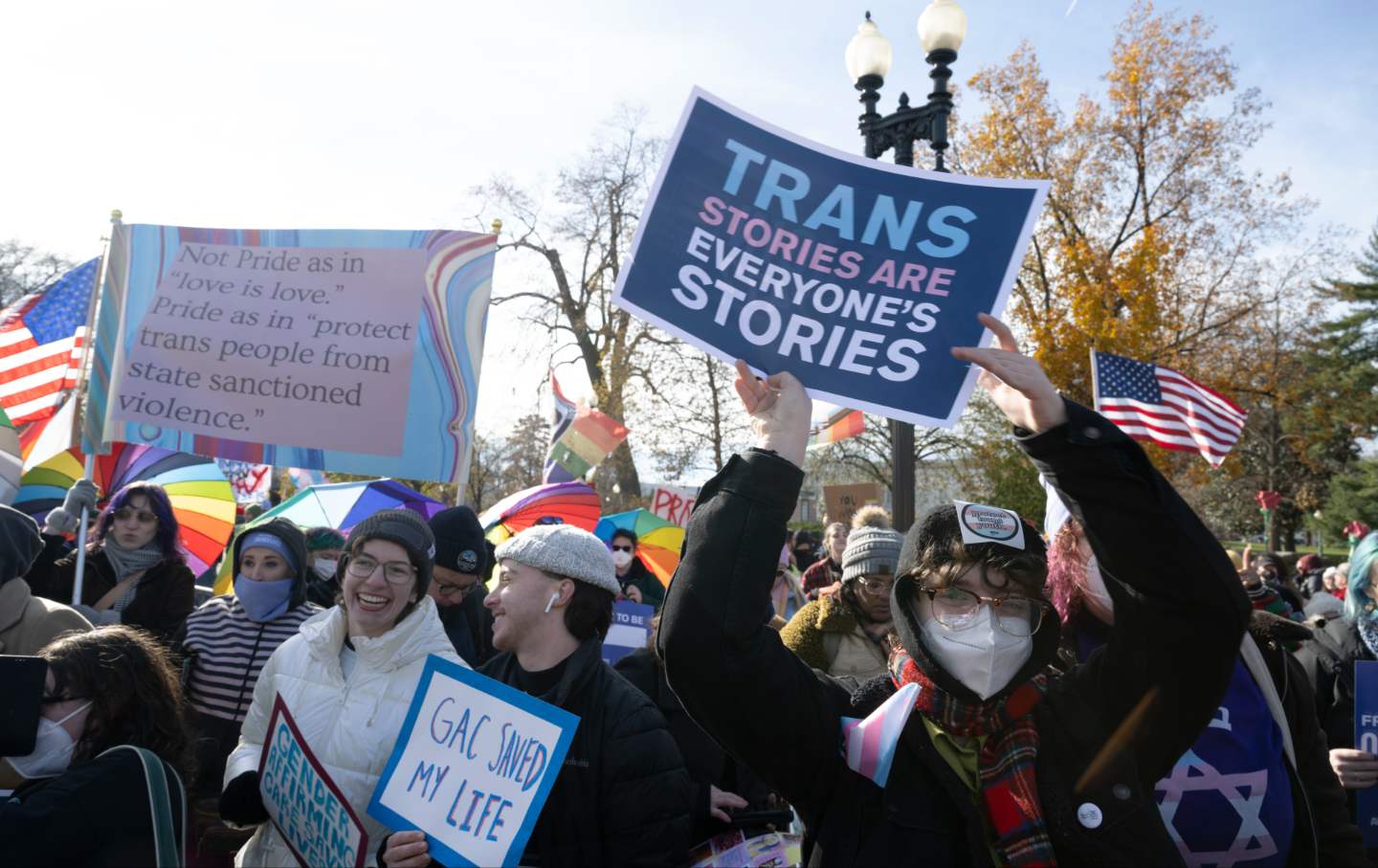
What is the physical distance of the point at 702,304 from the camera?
238cm

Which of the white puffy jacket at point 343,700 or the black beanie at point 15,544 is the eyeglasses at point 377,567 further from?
the black beanie at point 15,544

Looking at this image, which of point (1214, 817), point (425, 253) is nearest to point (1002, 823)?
point (1214, 817)

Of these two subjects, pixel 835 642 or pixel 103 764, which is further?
pixel 835 642

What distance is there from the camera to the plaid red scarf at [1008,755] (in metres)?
1.73

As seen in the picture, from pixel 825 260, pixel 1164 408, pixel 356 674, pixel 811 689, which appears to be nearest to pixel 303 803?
pixel 356 674

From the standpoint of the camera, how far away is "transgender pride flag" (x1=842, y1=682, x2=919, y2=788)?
1755 mm

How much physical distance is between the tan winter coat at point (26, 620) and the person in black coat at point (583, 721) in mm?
1509

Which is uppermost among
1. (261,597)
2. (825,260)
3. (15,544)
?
(825,260)

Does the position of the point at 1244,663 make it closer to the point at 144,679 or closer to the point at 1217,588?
the point at 1217,588

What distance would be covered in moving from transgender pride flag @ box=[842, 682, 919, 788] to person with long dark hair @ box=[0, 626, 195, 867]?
5.98ft

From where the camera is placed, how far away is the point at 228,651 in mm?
4004

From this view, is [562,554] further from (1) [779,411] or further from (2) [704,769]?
(1) [779,411]

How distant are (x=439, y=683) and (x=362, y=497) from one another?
4870mm

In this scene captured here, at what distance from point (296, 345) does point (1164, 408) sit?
795cm
